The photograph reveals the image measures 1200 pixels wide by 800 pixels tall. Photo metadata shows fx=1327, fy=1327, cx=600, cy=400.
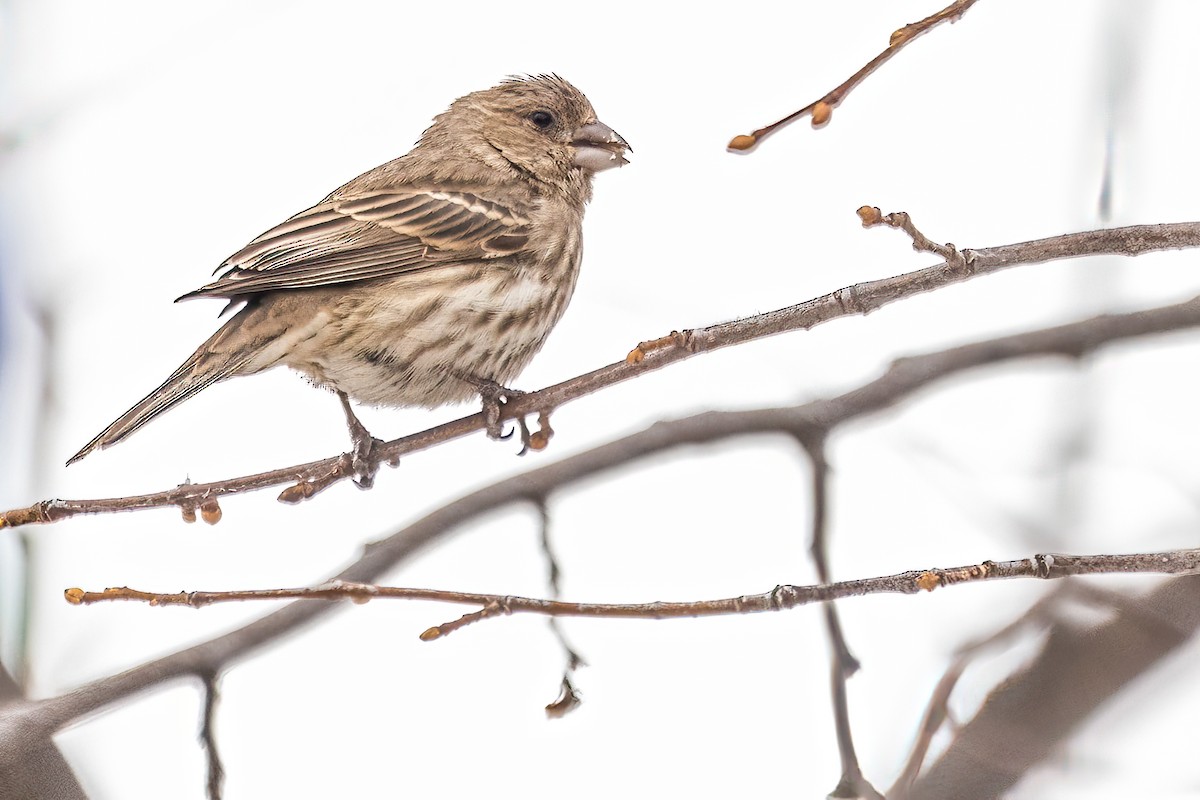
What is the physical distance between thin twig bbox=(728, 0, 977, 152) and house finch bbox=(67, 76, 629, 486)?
219 centimetres

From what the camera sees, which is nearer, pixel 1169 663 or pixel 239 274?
pixel 1169 663

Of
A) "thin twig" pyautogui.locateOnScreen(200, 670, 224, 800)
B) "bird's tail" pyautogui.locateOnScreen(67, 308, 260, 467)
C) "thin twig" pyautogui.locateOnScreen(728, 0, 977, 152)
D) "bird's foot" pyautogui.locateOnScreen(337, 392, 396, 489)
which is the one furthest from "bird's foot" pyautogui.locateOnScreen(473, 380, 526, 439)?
"thin twig" pyautogui.locateOnScreen(728, 0, 977, 152)

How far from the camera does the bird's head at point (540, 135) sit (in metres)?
5.94

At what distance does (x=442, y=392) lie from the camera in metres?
5.22

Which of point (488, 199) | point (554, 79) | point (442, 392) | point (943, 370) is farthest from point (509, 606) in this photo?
point (554, 79)

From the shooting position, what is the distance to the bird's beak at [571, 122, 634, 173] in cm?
588

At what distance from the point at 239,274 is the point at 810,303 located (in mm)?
2305

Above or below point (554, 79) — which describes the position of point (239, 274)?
below

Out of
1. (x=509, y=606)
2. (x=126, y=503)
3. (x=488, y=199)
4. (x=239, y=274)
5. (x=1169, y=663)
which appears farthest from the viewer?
(x=488, y=199)

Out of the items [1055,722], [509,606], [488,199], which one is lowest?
[1055,722]

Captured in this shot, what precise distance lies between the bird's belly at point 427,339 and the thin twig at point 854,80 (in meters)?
2.45

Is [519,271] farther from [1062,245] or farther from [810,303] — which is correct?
[1062,245]

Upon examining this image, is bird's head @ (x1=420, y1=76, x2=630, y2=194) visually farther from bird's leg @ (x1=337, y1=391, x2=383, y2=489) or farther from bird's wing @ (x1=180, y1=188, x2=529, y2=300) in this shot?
bird's leg @ (x1=337, y1=391, x2=383, y2=489)

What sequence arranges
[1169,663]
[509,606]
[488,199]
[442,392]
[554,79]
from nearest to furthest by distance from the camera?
[1169,663]
[509,606]
[442,392]
[488,199]
[554,79]
